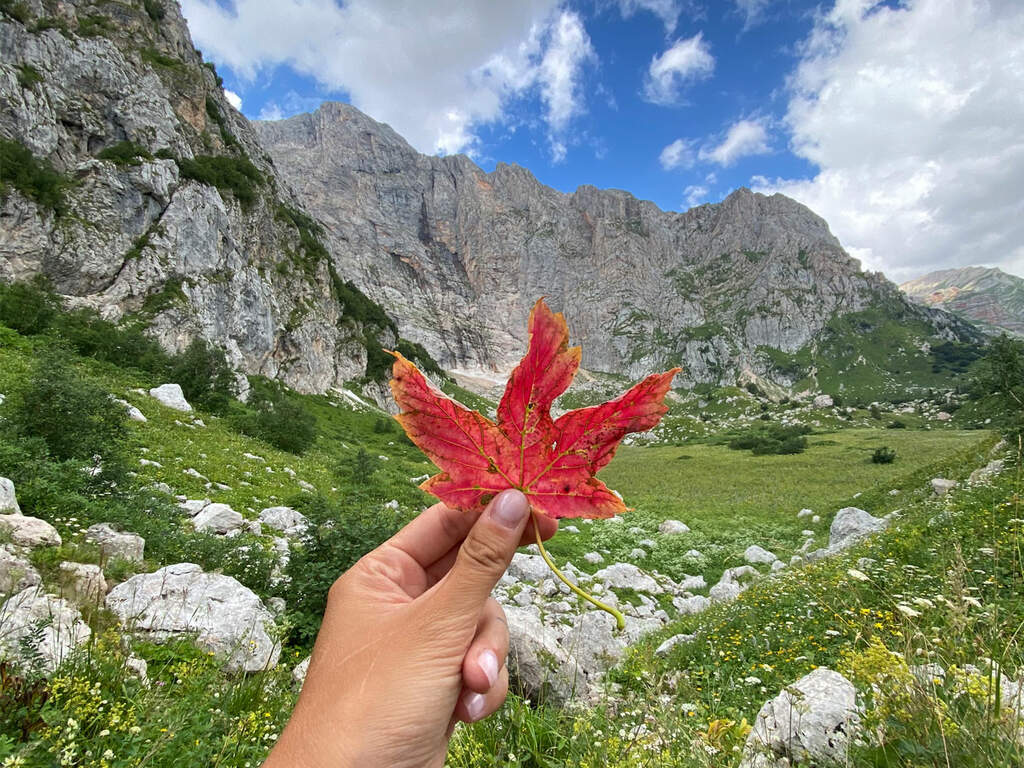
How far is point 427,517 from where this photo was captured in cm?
264

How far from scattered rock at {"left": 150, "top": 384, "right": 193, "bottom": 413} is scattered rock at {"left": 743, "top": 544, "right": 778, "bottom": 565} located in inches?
820

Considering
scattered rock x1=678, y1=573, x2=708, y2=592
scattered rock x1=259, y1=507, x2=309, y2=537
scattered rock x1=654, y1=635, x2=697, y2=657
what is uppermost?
scattered rock x1=654, y1=635, x2=697, y2=657

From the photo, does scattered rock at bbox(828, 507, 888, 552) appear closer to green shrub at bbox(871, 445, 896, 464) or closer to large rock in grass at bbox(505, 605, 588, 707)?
large rock in grass at bbox(505, 605, 588, 707)

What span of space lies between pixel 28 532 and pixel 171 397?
1542cm

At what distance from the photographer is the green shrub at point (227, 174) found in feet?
141

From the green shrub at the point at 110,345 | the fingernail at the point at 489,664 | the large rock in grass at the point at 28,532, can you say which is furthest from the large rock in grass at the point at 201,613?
the green shrub at the point at 110,345

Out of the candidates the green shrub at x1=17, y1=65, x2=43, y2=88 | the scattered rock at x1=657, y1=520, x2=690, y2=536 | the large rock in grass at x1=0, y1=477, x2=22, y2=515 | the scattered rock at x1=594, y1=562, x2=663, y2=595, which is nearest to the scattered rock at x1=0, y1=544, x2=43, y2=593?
the large rock in grass at x1=0, y1=477, x2=22, y2=515

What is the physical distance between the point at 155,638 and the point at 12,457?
4.99 meters

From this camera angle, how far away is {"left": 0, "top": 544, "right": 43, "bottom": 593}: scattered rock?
3.70 metres

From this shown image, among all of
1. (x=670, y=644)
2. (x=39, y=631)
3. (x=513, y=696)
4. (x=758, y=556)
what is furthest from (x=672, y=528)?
(x=39, y=631)

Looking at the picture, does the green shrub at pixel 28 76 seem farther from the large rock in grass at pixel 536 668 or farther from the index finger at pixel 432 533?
the large rock in grass at pixel 536 668

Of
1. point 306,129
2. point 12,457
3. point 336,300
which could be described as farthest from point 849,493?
point 306,129

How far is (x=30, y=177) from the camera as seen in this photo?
29438 millimetres

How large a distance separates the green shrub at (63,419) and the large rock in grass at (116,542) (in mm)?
2451
